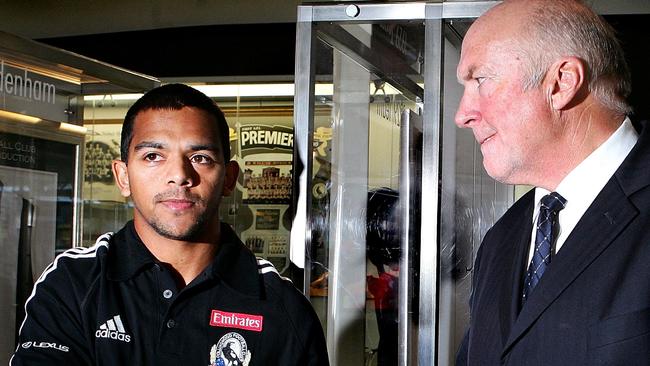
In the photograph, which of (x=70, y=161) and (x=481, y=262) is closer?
(x=481, y=262)

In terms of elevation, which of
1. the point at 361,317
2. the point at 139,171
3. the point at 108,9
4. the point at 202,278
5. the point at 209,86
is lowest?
the point at 361,317

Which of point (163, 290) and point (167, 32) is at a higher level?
point (167, 32)

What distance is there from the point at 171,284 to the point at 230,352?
210mm

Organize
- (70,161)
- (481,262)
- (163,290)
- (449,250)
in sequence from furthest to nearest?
(70,161) → (449,250) → (163,290) → (481,262)

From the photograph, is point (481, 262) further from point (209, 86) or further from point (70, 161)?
point (209, 86)

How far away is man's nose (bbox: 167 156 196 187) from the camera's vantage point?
7.38 ft

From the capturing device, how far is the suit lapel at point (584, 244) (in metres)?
1.69

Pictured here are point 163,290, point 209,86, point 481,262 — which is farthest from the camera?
point 209,86

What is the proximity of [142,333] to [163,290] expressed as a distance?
110 millimetres

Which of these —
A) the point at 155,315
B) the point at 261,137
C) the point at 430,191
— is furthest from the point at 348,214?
the point at 261,137

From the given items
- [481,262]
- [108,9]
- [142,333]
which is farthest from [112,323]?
[108,9]

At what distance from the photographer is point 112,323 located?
219cm

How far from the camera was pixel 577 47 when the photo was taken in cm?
187

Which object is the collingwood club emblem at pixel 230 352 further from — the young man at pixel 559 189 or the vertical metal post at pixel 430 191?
the vertical metal post at pixel 430 191
